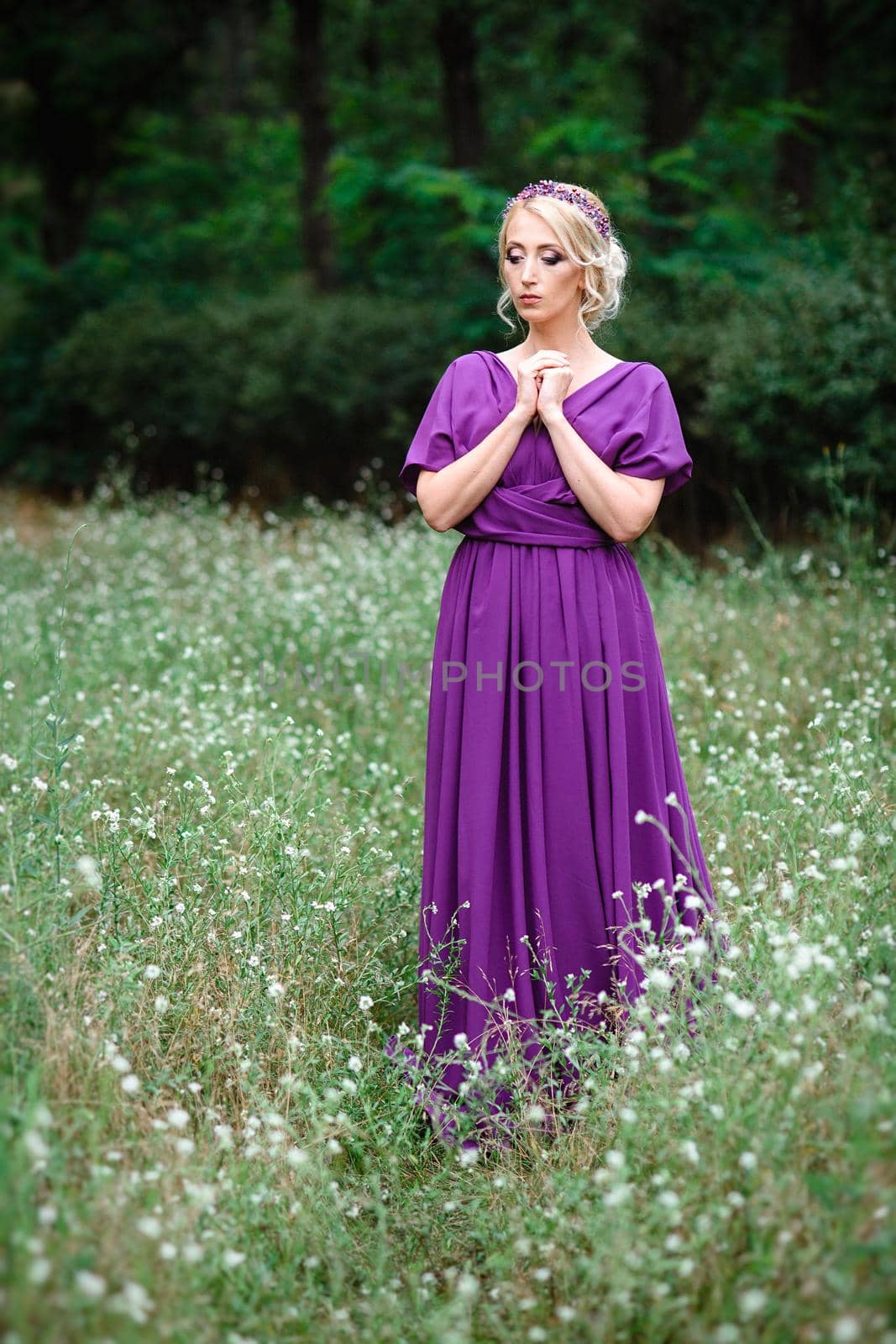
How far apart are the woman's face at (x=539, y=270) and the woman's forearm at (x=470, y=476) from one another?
32 cm

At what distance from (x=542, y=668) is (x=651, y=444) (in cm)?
66

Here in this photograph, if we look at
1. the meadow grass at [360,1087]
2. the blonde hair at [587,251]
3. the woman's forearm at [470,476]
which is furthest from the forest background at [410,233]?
the woman's forearm at [470,476]

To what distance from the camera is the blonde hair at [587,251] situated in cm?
304

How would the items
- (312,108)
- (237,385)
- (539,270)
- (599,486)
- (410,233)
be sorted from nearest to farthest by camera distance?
(599,486) → (539,270) → (237,385) → (312,108) → (410,233)

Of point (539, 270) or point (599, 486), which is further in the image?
point (539, 270)

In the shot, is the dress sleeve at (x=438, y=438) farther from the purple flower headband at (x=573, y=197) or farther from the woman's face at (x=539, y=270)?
the purple flower headband at (x=573, y=197)

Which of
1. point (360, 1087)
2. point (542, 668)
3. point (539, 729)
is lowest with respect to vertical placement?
point (360, 1087)

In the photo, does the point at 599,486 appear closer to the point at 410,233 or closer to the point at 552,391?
the point at 552,391

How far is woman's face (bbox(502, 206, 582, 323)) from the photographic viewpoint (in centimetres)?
305

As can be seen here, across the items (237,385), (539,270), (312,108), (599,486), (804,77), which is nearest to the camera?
(599,486)

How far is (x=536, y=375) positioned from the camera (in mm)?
3027

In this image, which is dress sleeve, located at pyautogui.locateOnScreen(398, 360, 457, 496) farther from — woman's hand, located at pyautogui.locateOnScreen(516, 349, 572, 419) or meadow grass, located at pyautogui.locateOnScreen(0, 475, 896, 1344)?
meadow grass, located at pyautogui.locateOnScreen(0, 475, 896, 1344)

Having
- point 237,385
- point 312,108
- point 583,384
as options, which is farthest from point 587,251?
point 312,108

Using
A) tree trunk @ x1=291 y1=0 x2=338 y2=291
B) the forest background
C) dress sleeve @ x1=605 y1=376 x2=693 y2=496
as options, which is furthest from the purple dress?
tree trunk @ x1=291 y1=0 x2=338 y2=291
